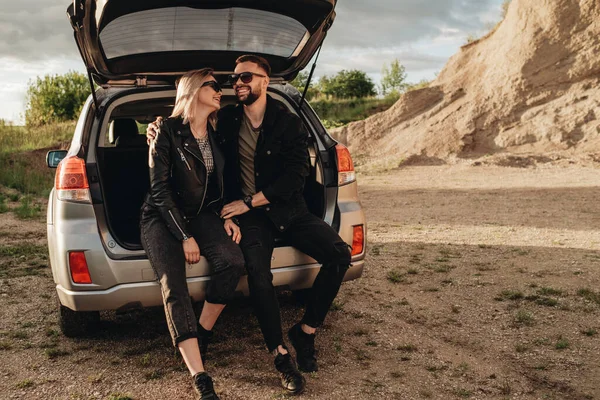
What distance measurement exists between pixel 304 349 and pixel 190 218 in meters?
1.04

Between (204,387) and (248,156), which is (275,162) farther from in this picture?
(204,387)

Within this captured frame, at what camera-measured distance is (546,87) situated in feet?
56.7

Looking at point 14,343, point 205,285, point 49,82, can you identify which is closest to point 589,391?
point 205,285

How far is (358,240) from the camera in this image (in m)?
4.13

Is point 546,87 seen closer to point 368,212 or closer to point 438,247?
point 368,212

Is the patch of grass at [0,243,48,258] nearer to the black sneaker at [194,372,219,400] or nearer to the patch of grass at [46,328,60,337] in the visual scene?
the patch of grass at [46,328,60,337]

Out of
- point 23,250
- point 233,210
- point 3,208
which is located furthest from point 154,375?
point 3,208

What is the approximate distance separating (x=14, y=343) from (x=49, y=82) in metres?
53.2

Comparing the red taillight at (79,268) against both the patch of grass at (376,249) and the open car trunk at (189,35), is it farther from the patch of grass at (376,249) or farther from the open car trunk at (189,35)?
the patch of grass at (376,249)

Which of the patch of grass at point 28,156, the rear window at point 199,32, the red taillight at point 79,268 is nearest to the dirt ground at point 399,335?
the red taillight at point 79,268

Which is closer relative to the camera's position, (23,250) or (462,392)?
(462,392)

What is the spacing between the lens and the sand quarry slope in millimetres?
16219

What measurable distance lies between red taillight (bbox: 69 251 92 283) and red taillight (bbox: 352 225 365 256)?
1.64 meters

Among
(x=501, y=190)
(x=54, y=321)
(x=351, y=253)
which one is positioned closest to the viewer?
(x=351, y=253)
